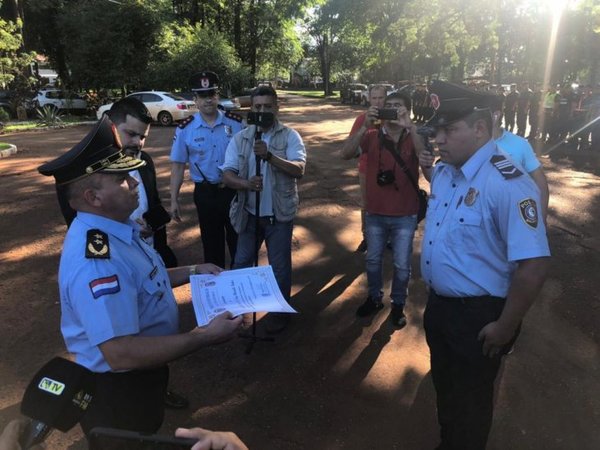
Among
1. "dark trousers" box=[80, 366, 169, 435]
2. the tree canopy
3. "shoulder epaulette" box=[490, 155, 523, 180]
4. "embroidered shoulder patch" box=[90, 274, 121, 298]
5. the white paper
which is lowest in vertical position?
"dark trousers" box=[80, 366, 169, 435]

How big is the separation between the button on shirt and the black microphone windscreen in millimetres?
1641

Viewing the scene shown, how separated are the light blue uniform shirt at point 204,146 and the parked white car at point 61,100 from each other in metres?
22.5

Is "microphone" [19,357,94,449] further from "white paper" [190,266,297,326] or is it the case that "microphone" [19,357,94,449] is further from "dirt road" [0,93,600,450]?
"dirt road" [0,93,600,450]

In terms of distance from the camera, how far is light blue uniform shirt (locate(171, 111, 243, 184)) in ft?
14.0

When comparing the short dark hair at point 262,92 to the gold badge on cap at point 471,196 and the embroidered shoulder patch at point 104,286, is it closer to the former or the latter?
the gold badge on cap at point 471,196

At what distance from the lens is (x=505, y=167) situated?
80.3 inches

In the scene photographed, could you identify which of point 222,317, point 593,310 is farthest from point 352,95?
point 222,317

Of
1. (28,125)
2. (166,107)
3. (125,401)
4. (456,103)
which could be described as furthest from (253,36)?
(125,401)

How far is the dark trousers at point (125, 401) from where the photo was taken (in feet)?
5.51

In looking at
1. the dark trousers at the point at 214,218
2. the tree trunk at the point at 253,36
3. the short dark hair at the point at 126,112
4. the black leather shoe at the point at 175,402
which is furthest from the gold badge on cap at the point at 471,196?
the tree trunk at the point at 253,36

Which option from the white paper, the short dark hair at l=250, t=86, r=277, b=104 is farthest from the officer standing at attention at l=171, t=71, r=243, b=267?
the white paper

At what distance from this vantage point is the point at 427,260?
2.36 metres

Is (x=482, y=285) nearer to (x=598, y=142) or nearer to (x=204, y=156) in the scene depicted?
(x=204, y=156)

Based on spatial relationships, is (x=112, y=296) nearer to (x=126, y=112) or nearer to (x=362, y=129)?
(x=126, y=112)
